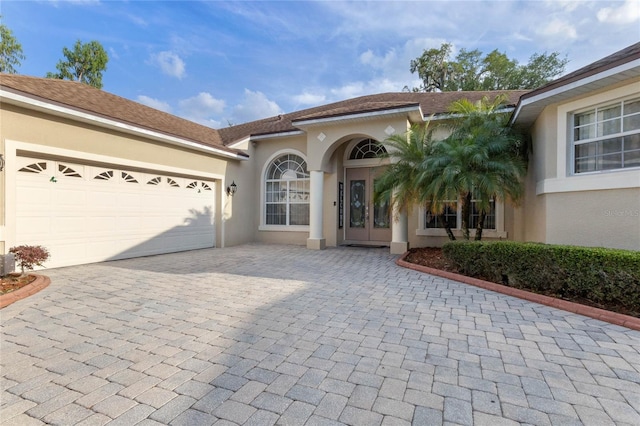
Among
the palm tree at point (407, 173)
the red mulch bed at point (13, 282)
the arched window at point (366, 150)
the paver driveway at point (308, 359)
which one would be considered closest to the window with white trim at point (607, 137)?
the palm tree at point (407, 173)

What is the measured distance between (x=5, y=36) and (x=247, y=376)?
108 ft

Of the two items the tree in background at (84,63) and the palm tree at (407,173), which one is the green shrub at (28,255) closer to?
the palm tree at (407,173)

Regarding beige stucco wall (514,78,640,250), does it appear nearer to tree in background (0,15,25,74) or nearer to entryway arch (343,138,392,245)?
entryway arch (343,138,392,245)

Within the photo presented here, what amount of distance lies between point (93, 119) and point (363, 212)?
9156 millimetres

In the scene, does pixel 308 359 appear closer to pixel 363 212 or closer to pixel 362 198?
pixel 363 212

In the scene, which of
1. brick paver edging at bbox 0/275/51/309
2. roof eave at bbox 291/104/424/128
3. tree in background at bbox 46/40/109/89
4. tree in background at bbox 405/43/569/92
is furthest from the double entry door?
tree in background at bbox 46/40/109/89

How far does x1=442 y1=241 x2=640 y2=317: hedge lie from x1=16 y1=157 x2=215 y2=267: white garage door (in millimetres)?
8865

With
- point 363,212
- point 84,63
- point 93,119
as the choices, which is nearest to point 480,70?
point 363,212

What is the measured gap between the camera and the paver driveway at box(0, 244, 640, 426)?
229 centimetres

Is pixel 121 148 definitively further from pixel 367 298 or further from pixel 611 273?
pixel 611 273

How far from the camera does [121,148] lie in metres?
8.48

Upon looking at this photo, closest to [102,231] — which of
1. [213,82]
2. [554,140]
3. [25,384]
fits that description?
[25,384]

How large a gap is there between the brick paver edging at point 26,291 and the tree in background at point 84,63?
2847 centimetres

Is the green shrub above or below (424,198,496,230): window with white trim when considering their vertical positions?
below
